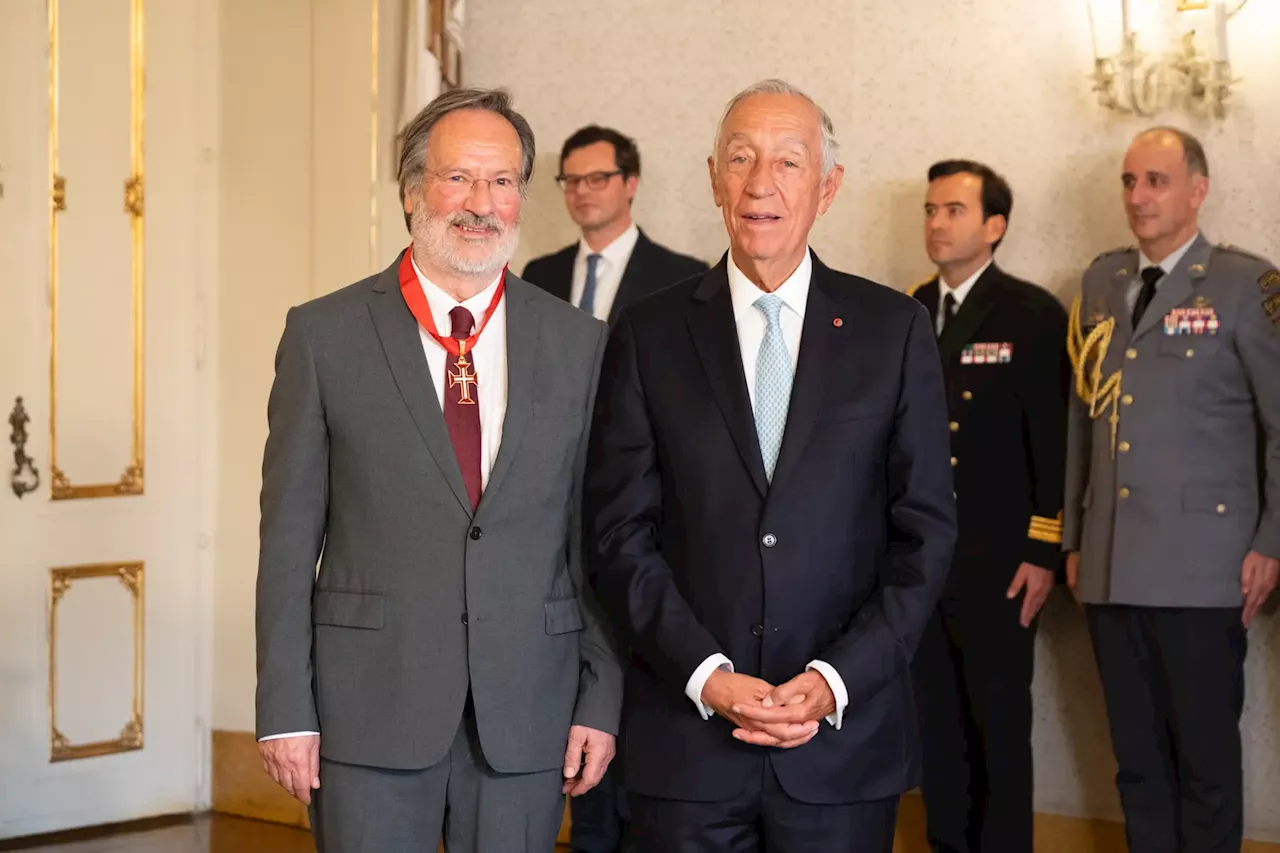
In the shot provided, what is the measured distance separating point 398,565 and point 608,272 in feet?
7.40

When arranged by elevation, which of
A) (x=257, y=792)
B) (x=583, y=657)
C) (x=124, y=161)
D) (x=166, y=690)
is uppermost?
(x=124, y=161)

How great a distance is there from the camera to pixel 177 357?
4.62 m

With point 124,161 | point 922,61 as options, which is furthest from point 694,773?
point 124,161

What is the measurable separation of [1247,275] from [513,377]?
7.26ft

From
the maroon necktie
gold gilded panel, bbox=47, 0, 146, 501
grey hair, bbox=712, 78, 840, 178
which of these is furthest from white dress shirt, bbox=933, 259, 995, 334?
gold gilded panel, bbox=47, 0, 146, 501

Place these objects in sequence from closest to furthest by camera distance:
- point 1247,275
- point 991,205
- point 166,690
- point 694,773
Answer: point 694,773, point 1247,275, point 991,205, point 166,690

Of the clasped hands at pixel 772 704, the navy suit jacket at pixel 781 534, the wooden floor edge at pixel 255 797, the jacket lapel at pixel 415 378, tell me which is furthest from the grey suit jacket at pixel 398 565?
the wooden floor edge at pixel 255 797

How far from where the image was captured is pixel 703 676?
2.17 metres

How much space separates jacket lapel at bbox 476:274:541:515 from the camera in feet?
7.37

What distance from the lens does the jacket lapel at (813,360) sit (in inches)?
87.9

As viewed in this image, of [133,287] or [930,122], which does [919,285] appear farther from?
[133,287]

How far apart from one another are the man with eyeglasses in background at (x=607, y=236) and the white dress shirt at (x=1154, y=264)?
1205 millimetres

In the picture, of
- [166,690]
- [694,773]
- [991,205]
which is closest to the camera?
[694,773]

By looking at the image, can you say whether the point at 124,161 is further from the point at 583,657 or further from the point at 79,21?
the point at 583,657
